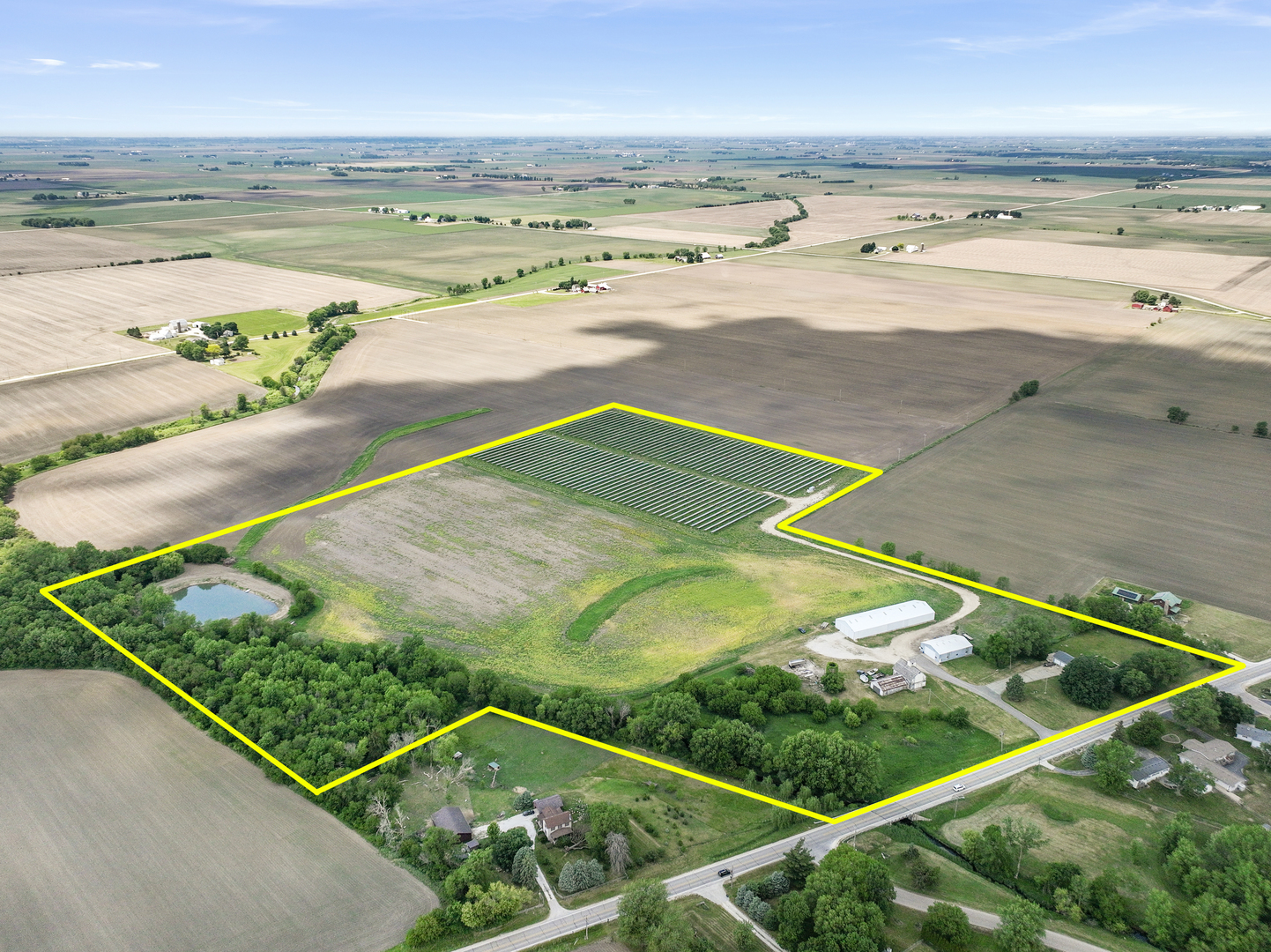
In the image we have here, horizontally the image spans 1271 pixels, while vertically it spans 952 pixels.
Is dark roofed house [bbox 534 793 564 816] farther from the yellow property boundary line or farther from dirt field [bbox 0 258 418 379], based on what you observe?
dirt field [bbox 0 258 418 379]

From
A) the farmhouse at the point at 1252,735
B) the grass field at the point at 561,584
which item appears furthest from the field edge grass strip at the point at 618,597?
the farmhouse at the point at 1252,735

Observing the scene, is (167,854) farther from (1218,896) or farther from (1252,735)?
(1252,735)

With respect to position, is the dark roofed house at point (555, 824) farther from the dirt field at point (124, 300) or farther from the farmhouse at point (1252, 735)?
the dirt field at point (124, 300)

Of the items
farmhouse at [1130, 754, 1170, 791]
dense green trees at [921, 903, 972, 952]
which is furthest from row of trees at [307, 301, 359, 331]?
farmhouse at [1130, 754, 1170, 791]

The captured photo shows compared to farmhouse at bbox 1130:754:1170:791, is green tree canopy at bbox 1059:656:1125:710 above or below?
above

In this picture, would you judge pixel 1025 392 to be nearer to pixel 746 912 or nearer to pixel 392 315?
pixel 746 912

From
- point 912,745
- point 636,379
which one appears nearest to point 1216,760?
point 912,745
